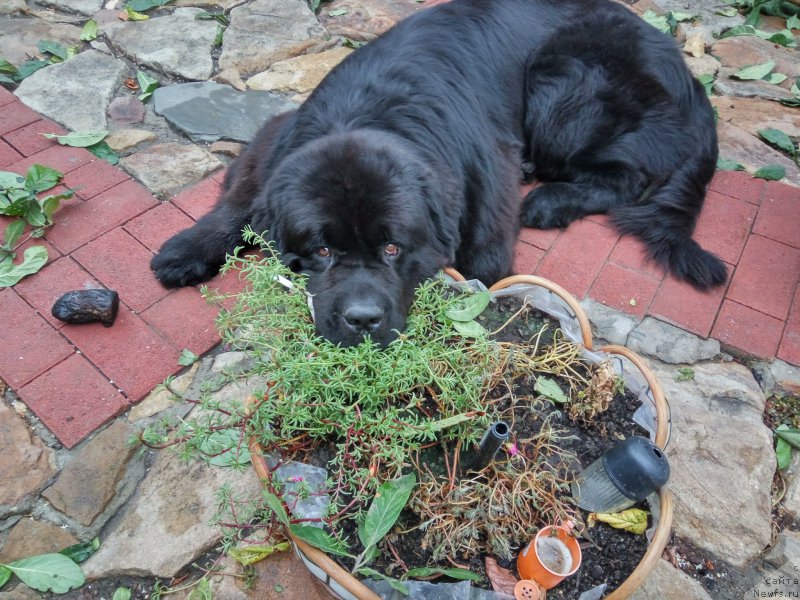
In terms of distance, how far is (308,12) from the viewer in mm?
4336

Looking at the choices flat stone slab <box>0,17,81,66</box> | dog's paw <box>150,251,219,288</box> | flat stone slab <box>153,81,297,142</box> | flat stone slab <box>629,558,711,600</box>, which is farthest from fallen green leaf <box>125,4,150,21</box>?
flat stone slab <box>629,558,711,600</box>

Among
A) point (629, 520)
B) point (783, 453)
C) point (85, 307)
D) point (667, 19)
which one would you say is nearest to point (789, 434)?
point (783, 453)

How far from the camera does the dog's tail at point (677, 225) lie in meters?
2.70

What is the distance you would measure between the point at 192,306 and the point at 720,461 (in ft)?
6.96

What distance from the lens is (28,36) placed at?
3.80 meters

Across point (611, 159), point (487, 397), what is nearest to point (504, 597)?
point (487, 397)

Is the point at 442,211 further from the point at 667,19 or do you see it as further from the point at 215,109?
the point at 667,19

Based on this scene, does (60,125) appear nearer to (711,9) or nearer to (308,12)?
(308,12)

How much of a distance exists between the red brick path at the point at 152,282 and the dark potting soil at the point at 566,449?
753 millimetres

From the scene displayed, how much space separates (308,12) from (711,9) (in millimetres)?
3209

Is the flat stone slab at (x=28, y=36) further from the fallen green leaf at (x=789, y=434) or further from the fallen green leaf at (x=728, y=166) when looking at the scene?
the fallen green leaf at (x=789, y=434)

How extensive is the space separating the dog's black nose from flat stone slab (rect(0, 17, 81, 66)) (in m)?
3.17

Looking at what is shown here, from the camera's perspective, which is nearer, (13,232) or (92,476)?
(92,476)

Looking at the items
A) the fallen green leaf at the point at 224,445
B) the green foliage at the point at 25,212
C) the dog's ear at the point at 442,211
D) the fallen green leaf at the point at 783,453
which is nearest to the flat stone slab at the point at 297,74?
the green foliage at the point at 25,212
